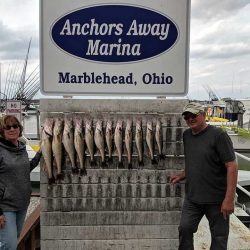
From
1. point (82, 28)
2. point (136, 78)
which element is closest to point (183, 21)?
point (136, 78)

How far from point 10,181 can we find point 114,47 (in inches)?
75.0

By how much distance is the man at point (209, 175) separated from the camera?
13.2 feet

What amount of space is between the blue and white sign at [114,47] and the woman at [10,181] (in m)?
0.94

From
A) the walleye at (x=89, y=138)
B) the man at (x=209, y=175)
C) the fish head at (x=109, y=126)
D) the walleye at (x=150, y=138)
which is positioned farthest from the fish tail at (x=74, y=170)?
the man at (x=209, y=175)

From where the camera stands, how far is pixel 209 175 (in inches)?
163

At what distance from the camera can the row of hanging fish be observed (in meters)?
4.55

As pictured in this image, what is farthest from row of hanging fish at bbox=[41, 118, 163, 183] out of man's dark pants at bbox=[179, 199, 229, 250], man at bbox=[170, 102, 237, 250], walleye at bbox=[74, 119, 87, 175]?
man's dark pants at bbox=[179, 199, 229, 250]

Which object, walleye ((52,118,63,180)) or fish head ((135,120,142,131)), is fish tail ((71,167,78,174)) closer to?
walleye ((52,118,63,180))

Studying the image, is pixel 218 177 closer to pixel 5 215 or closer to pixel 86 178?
pixel 86 178

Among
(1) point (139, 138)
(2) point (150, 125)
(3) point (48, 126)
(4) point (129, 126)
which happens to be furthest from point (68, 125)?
(2) point (150, 125)

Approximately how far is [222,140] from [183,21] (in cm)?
157

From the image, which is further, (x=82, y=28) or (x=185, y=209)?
(x=82, y=28)

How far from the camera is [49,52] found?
477 cm

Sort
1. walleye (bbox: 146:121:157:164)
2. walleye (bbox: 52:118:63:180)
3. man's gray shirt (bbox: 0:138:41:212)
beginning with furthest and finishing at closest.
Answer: walleye (bbox: 146:121:157:164), walleye (bbox: 52:118:63:180), man's gray shirt (bbox: 0:138:41:212)
